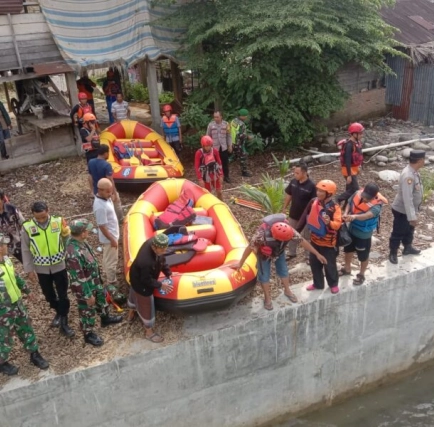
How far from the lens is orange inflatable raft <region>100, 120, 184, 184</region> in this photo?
8312 mm

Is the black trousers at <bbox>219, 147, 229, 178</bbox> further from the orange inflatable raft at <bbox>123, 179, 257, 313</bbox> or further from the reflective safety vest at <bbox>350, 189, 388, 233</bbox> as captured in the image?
the reflective safety vest at <bbox>350, 189, 388, 233</bbox>

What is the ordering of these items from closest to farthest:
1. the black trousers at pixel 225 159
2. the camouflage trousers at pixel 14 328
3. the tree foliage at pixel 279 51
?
1. the camouflage trousers at pixel 14 328
2. the black trousers at pixel 225 159
3. the tree foliage at pixel 279 51

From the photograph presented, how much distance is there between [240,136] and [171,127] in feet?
4.84

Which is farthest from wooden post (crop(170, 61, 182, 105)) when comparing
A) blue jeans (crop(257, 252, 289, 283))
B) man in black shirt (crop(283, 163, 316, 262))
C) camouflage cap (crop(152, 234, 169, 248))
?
camouflage cap (crop(152, 234, 169, 248))

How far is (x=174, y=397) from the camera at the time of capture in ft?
17.1

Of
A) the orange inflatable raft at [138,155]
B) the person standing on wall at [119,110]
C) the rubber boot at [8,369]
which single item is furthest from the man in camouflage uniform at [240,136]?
the rubber boot at [8,369]

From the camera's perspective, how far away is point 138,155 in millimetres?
9164

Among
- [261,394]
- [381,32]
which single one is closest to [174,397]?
[261,394]

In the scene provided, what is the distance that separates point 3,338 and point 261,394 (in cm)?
300

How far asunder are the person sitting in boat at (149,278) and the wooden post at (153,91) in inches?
278

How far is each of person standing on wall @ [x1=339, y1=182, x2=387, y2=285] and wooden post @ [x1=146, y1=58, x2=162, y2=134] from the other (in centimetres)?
695

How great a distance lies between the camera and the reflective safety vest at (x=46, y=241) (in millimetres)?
4637

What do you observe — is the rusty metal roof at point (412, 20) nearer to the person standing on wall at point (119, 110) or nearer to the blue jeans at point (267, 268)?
the person standing on wall at point (119, 110)

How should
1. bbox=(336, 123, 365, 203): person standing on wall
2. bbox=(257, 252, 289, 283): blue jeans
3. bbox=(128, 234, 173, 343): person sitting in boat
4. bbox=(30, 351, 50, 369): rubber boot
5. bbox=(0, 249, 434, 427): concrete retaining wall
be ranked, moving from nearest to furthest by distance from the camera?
bbox=(128, 234, 173, 343): person sitting in boat < bbox=(30, 351, 50, 369): rubber boot < bbox=(0, 249, 434, 427): concrete retaining wall < bbox=(257, 252, 289, 283): blue jeans < bbox=(336, 123, 365, 203): person standing on wall
